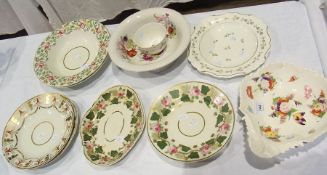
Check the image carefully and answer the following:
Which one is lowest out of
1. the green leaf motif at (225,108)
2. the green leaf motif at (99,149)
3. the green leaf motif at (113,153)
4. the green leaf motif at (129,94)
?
the green leaf motif at (113,153)

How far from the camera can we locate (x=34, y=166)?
2.23ft

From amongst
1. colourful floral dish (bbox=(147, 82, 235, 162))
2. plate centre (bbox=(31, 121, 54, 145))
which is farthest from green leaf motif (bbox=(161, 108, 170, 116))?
plate centre (bbox=(31, 121, 54, 145))

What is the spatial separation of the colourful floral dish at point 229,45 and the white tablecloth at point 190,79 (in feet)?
0.07

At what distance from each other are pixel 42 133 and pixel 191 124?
0.96ft

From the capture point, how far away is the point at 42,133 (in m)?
0.73

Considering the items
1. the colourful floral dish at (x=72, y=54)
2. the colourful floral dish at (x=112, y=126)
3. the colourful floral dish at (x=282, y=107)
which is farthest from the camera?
the colourful floral dish at (x=72, y=54)

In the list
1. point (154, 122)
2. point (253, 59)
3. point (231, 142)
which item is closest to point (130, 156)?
point (154, 122)

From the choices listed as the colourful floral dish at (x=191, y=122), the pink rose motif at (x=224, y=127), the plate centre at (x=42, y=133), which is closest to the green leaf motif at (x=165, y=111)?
the colourful floral dish at (x=191, y=122)

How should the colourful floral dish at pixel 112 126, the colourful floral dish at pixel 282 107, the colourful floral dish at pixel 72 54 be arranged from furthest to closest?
the colourful floral dish at pixel 72 54, the colourful floral dish at pixel 112 126, the colourful floral dish at pixel 282 107

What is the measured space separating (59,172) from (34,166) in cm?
5

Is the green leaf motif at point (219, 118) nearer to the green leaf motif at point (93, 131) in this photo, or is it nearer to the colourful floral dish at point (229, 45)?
the colourful floral dish at point (229, 45)

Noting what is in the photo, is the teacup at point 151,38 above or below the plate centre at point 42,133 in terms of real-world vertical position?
above

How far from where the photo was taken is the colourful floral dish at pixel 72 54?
0.77 metres

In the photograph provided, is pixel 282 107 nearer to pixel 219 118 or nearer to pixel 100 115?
pixel 219 118
